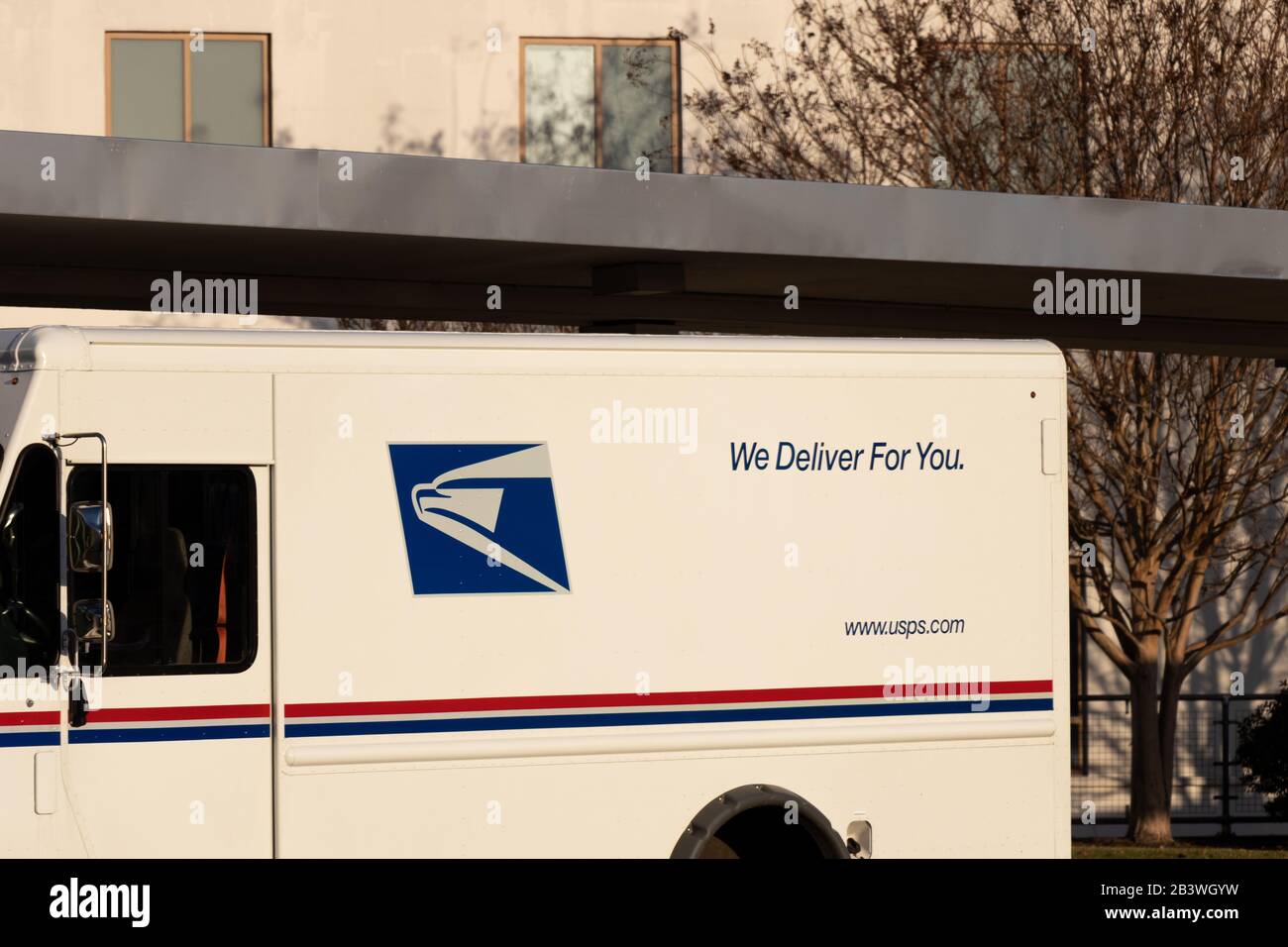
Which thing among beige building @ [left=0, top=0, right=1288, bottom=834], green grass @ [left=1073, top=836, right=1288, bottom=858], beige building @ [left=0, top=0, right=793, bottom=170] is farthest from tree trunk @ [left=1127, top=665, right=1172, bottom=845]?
beige building @ [left=0, top=0, right=793, bottom=170]

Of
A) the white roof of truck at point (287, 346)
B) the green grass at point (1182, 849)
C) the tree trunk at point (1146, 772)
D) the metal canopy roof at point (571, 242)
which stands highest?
the metal canopy roof at point (571, 242)

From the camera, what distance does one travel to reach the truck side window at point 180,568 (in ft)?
25.7

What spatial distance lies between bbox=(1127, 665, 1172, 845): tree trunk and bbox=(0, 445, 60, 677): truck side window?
1303cm

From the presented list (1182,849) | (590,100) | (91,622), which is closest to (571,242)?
(91,622)

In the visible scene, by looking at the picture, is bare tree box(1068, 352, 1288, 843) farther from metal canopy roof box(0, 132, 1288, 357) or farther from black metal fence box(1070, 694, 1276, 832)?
metal canopy roof box(0, 132, 1288, 357)

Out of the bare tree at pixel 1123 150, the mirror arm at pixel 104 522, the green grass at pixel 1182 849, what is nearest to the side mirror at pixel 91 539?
the mirror arm at pixel 104 522

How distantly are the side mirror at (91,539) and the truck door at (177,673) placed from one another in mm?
238

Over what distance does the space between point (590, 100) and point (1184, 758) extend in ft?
34.6

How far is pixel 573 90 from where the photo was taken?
21766 mm

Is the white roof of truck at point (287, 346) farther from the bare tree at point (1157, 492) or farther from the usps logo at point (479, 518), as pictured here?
the bare tree at point (1157, 492)

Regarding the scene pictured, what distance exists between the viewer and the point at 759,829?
8914 millimetres
